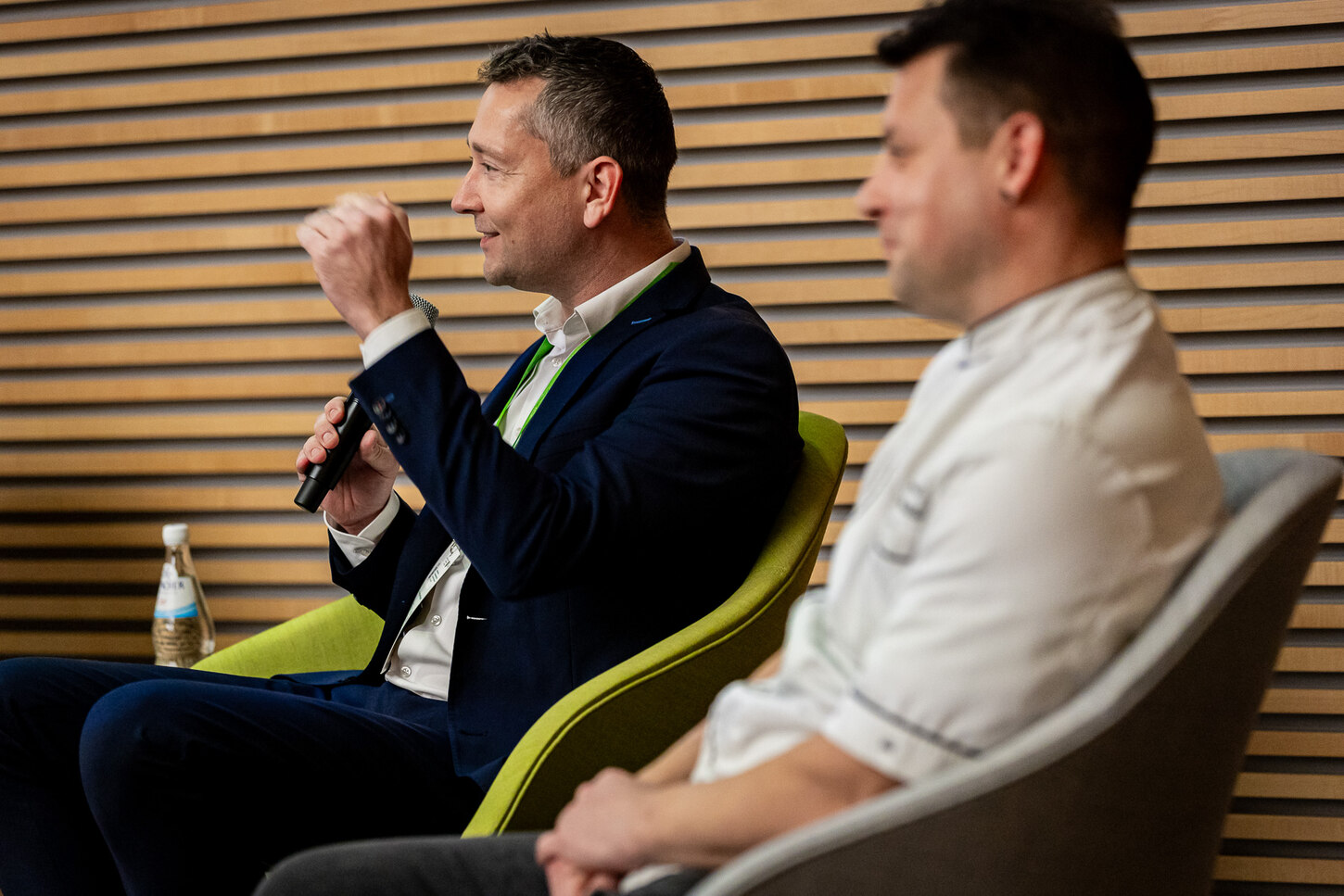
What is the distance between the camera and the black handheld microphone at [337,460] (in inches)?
70.3

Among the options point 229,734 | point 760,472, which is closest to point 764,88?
point 760,472

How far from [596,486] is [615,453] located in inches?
2.6

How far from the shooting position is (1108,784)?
87cm

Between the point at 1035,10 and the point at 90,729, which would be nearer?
the point at 1035,10

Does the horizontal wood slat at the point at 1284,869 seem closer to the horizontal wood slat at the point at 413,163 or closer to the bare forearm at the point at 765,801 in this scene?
the horizontal wood slat at the point at 413,163

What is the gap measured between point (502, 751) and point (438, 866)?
50 cm

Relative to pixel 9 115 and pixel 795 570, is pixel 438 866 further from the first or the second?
pixel 9 115

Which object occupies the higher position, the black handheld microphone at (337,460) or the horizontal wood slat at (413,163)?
the horizontal wood slat at (413,163)

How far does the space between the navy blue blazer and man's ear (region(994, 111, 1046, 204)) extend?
73 cm

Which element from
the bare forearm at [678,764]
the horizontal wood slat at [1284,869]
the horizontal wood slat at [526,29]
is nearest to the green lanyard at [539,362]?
the bare forearm at [678,764]

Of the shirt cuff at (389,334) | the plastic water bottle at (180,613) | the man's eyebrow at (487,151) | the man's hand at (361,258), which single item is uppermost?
the man's eyebrow at (487,151)

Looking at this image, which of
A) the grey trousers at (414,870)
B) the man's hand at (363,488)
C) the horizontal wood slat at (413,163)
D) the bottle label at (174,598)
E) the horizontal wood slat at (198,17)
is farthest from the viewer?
the horizontal wood slat at (198,17)

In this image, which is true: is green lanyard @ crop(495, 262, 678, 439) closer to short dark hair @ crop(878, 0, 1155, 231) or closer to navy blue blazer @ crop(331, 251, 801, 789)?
navy blue blazer @ crop(331, 251, 801, 789)

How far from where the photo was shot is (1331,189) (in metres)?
2.67
